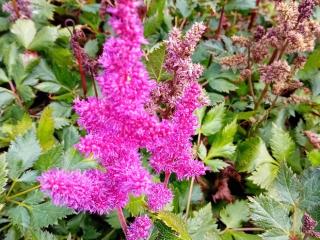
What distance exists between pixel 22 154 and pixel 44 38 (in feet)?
3.02

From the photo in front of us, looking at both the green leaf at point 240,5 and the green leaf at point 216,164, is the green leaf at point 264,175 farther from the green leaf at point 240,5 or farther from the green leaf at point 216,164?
the green leaf at point 240,5

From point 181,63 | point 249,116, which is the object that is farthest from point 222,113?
point 181,63

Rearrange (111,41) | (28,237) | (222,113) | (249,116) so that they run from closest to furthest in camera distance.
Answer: (111,41) → (28,237) → (222,113) → (249,116)

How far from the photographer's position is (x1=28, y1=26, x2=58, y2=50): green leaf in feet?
8.41

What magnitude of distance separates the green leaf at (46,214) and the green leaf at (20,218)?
0.02 m

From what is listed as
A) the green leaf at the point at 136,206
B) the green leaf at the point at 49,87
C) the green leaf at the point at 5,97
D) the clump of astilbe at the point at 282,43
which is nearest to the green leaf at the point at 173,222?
the green leaf at the point at 136,206

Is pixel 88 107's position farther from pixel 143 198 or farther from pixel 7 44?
pixel 7 44

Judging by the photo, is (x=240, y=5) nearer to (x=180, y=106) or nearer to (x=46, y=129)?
(x=46, y=129)

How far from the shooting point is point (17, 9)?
266 centimetres

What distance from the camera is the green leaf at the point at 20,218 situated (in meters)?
1.78

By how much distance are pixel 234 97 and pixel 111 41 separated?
167 cm

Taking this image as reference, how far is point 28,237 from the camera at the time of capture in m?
1.76

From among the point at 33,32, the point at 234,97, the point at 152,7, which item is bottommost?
the point at 234,97

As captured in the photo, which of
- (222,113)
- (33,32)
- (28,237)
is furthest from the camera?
(33,32)
